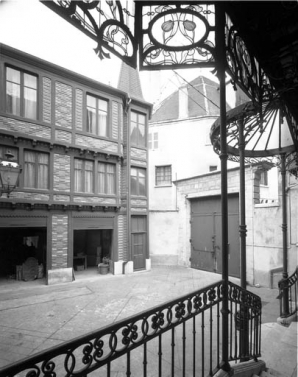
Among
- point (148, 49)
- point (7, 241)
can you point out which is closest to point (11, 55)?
point (7, 241)

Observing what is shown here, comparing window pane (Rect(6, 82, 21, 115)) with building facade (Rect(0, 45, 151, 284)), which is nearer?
window pane (Rect(6, 82, 21, 115))

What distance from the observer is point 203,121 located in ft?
54.5

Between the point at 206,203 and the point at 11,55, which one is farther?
the point at 206,203

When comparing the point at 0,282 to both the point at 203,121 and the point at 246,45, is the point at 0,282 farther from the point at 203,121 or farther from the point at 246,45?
the point at 203,121

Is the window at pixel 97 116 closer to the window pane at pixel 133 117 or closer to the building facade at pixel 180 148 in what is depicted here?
the window pane at pixel 133 117

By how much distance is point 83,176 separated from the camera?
11031 millimetres

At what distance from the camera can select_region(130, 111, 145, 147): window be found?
12.7m

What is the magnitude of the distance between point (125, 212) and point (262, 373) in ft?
31.0

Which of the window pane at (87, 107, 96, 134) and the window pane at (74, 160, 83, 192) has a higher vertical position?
the window pane at (87, 107, 96, 134)

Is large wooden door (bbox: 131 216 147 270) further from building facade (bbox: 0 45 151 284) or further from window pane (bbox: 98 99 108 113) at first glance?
window pane (bbox: 98 99 108 113)

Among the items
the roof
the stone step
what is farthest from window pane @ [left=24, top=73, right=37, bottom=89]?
the stone step

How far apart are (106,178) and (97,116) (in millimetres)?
2988

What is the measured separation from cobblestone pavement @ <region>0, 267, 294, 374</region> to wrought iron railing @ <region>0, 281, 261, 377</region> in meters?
0.98

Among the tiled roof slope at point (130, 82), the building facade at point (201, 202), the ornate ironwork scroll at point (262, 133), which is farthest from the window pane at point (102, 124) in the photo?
the ornate ironwork scroll at point (262, 133)
